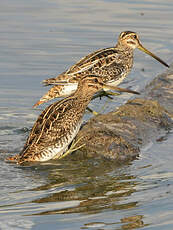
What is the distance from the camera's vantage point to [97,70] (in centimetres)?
1073

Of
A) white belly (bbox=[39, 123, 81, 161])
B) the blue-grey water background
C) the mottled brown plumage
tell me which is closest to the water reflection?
the blue-grey water background

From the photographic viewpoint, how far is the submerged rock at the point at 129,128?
28.3 feet

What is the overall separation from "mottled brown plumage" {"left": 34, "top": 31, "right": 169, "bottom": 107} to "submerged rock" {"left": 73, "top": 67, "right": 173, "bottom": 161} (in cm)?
61

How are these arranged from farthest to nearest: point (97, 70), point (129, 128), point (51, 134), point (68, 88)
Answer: point (97, 70), point (68, 88), point (129, 128), point (51, 134)

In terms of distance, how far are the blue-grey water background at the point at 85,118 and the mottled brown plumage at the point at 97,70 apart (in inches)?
25.7

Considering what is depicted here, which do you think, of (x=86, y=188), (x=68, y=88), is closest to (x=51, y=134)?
(x=86, y=188)

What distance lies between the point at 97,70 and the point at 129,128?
1.86 metres

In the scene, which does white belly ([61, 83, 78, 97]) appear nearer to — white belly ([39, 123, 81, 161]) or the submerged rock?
the submerged rock

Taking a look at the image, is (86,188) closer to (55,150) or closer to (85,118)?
(55,150)

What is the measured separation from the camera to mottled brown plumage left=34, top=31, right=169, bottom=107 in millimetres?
10391

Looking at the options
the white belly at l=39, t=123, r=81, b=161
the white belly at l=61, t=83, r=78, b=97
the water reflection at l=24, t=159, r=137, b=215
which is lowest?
the water reflection at l=24, t=159, r=137, b=215

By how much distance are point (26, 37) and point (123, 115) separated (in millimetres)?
5800

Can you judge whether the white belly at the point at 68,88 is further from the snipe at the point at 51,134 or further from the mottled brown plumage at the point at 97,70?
the snipe at the point at 51,134

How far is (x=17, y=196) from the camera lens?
7383 mm
